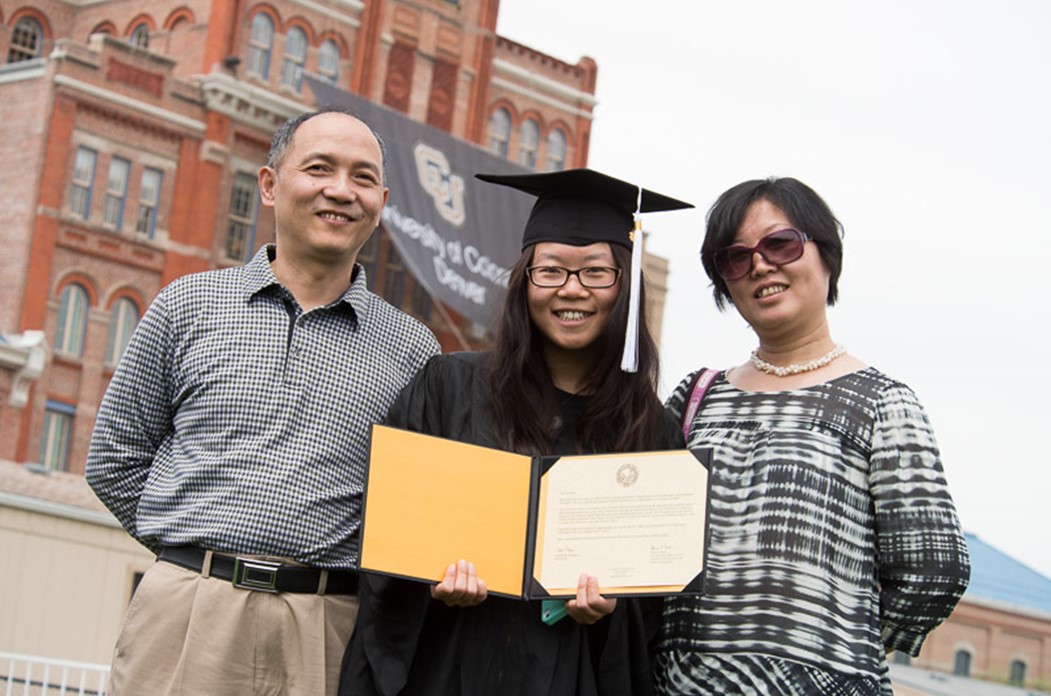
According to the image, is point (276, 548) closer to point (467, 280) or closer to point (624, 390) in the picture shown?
point (624, 390)

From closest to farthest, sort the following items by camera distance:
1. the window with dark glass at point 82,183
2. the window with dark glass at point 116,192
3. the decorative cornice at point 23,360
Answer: the decorative cornice at point 23,360 < the window with dark glass at point 82,183 < the window with dark glass at point 116,192

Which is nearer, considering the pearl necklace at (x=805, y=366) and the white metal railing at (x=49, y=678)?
the pearl necklace at (x=805, y=366)

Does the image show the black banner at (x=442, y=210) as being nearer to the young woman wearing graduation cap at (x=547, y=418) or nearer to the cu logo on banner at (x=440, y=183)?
the cu logo on banner at (x=440, y=183)

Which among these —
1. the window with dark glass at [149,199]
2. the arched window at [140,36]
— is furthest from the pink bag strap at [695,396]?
the arched window at [140,36]

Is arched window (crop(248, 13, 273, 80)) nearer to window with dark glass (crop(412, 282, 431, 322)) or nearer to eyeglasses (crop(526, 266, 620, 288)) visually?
window with dark glass (crop(412, 282, 431, 322))

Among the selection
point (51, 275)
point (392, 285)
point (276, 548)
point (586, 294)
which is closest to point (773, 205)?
point (586, 294)

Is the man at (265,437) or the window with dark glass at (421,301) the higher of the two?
the window with dark glass at (421,301)

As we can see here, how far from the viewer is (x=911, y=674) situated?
1307 inches

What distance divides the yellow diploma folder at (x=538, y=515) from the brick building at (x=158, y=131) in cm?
2776

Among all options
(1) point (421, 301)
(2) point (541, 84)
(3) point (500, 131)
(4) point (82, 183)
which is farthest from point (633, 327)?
(2) point (541, 84)

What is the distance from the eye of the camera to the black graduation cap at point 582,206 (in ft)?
14.8

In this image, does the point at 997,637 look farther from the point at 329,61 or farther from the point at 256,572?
the point at 256,572

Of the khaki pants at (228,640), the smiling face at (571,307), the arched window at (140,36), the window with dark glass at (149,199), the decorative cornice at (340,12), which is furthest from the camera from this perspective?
the decorative cornice at (340,12)

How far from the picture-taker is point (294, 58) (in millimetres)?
36625
